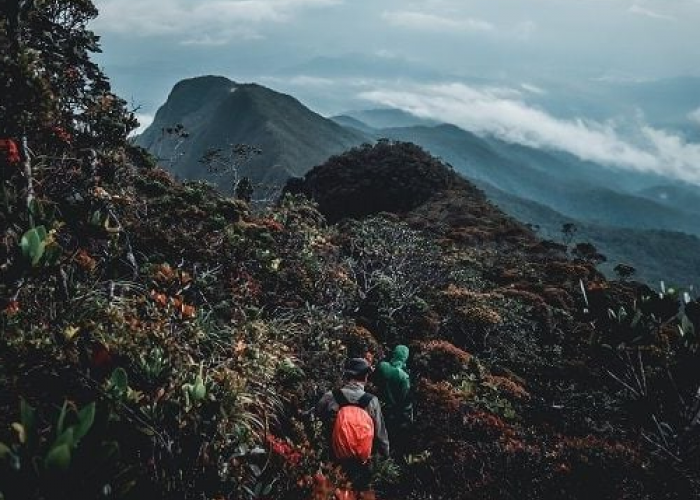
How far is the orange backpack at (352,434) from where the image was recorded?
20.0ft

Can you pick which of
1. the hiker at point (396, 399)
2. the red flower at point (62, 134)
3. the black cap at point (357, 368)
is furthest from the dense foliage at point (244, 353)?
the black cap at point (357, 368)

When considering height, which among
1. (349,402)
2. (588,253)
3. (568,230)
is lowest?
(588,253)

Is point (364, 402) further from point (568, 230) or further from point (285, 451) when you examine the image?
point (568, 230)

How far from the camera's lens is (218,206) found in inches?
465

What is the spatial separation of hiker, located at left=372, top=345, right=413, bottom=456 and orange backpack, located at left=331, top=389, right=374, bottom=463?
1.86 meters

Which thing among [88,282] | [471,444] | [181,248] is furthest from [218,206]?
[471,444]

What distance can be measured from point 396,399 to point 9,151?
5686mm

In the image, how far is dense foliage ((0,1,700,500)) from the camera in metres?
4.71

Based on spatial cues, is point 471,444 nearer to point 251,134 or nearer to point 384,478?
point 384,478

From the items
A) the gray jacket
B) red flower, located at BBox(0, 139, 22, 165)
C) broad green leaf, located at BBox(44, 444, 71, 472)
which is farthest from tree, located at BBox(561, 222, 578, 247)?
broad green leaf, located at BBox(44, 444, 71, 472)

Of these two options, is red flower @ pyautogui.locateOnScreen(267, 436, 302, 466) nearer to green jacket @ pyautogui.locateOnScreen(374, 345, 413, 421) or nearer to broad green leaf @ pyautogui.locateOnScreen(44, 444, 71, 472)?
green jacket @ pyautogui.locateOnScreen(374, 345, 413, 421)

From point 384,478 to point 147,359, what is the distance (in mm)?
3175

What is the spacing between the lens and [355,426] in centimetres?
614

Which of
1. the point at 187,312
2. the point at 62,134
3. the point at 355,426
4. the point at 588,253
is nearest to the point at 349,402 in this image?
the point at 355,426
